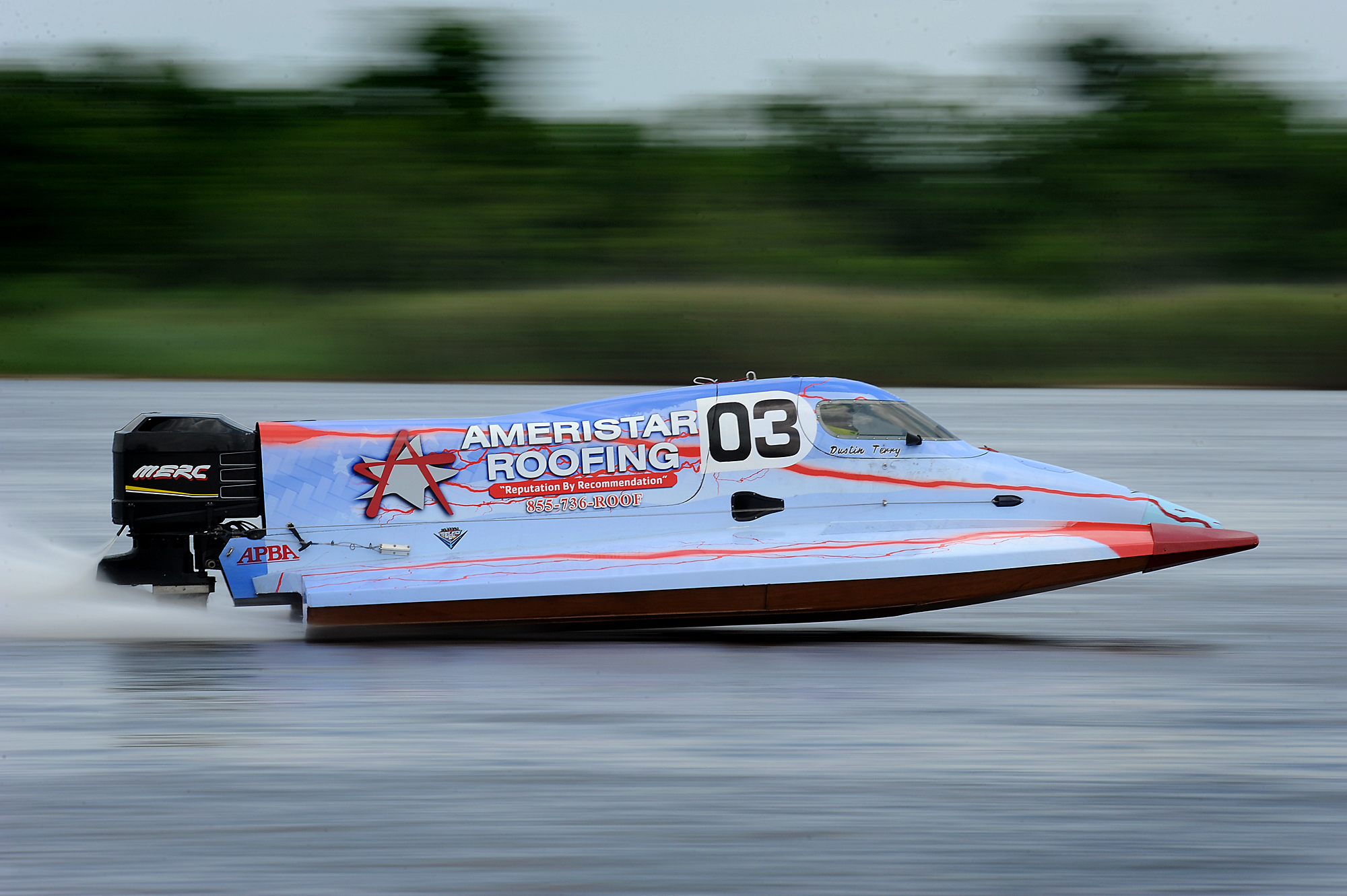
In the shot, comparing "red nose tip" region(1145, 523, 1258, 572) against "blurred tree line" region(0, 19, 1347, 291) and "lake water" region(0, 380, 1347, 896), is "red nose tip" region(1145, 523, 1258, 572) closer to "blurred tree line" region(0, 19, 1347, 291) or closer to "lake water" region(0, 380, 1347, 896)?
"lake water" region(0, 380, 1347, 896)

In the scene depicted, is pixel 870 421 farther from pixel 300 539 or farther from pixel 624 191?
pixel 624 191

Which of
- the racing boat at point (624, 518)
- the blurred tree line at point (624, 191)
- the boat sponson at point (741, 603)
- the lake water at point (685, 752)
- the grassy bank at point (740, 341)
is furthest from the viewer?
the blurred tree line at point (624, 191)

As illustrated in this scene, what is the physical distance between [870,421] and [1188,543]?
203 cm

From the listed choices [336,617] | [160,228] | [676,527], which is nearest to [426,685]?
[336,617]

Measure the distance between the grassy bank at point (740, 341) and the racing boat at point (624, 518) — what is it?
3582 centimetres

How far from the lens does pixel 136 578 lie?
886 centimetres

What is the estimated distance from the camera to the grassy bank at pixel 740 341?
161 ft

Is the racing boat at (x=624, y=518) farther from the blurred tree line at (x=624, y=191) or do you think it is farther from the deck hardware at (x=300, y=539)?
the blurred tree line at (x=624, y=191)

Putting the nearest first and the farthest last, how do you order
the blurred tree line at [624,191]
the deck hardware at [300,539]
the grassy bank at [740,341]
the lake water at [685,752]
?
1. the lake water at [685,752]
2. the deck hardware at [300,539]
3. the grassy bank at [740,341]
4. the blurred tree line at [624,191]

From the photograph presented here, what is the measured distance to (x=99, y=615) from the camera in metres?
9.48

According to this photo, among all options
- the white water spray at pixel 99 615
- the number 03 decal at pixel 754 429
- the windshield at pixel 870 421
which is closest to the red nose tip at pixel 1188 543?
the windshield at pixel 870 421

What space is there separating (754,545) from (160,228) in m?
69.6

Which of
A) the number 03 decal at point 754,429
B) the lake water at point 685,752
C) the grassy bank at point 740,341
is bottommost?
the grassy bank at point 740,341

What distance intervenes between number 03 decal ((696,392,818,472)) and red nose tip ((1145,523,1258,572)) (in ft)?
7.12
